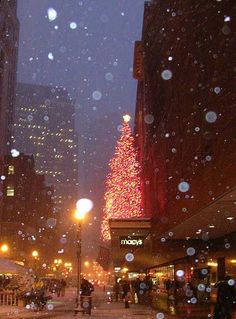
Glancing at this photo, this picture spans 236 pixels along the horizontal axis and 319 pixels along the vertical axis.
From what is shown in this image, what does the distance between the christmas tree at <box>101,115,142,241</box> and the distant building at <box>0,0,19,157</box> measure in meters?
48.5

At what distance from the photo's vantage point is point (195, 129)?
61.3 feet

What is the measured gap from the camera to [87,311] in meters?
24.9

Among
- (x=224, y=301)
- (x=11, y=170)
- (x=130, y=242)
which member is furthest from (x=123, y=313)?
(x=11, y=170)

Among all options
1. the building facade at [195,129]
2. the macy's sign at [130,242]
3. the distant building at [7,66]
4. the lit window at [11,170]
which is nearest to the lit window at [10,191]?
the lit window at [11,170]

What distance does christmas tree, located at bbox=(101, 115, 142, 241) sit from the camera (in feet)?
155

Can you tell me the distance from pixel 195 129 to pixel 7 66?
92092 mm

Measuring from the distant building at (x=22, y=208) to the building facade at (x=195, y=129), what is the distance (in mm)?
65506

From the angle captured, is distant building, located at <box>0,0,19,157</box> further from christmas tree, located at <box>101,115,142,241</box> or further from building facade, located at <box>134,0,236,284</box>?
building facade, located at <box>134,0,236,284</box>

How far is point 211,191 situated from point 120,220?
17.5 meters

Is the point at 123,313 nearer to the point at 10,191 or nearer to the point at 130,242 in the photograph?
the point at 130,242

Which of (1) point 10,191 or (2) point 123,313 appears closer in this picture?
(2) point 123,313

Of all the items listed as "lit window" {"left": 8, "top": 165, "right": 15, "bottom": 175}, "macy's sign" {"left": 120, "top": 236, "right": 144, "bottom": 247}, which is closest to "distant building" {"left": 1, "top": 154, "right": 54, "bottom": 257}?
"lit window" {"left": 8, "top": 165, "right": 15, "bottom": 175}

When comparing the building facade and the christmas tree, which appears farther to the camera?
the christmas tree

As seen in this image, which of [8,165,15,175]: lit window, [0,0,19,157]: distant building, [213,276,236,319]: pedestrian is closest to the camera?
[213,276,236,319]: pedestrian
